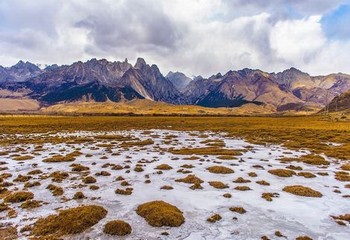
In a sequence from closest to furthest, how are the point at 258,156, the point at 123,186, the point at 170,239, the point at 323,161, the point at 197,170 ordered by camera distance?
the point at 170,239
the point at 123,186
the point at 197,170
the point at 323,161
the point at 258,156

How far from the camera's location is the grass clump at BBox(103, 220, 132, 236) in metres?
16.9

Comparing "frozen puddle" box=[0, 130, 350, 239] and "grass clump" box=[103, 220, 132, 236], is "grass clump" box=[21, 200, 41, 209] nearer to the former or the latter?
"frozen puddle" box=[0, 130, 350, 239]

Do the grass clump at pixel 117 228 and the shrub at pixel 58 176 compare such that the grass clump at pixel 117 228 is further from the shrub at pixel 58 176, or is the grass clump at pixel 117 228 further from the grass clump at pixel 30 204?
the shrub at pixel 58 176

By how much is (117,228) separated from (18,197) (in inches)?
399

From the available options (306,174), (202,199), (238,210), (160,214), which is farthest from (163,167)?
(306,174)

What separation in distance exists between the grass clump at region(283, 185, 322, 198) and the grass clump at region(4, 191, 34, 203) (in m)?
21.7

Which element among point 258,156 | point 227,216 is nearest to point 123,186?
point 227,216

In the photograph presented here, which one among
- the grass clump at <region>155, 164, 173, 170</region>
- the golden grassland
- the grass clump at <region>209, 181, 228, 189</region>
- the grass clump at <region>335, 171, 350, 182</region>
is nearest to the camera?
the grass clump at <region>209, 181, 228, 189</region>

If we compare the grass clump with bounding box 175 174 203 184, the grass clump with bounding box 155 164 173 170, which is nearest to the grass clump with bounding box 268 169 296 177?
the grass clump with bounding box 175 174 203 184

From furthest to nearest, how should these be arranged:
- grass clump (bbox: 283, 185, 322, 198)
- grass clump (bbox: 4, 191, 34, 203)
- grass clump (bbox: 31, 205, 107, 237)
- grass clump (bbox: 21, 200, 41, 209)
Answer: grass clump (bbox: 283, 185, 322, 198) → grass clump (bbox: 4, 191, 34, 203) → grass clump (bbox: 21, 200, 41, 209) → grass clump (bbox: 31, 205, 107, 237)

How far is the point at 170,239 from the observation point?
16.4m

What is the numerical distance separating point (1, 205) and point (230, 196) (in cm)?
1735

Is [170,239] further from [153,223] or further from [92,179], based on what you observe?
[92,179]

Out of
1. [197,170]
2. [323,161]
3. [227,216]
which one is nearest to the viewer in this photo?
[227,216]
